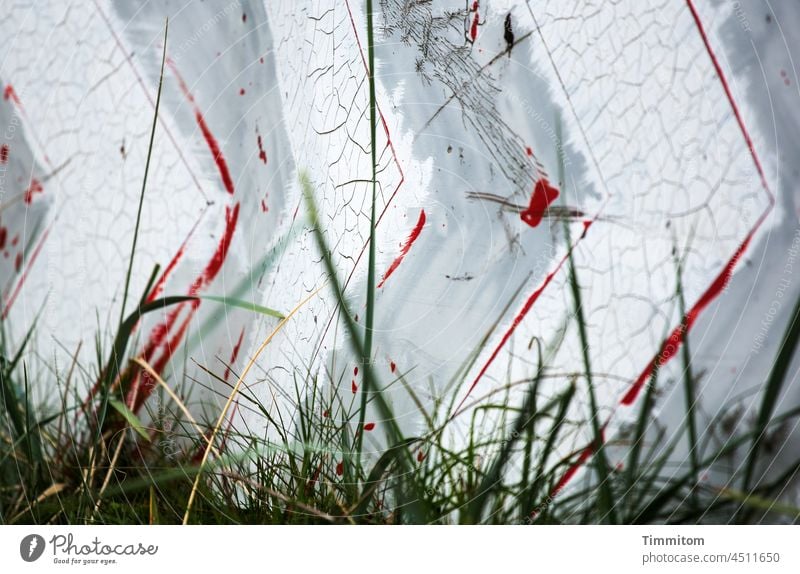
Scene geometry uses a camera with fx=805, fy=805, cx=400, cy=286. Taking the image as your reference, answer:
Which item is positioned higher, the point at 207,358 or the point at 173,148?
the point at 173,148

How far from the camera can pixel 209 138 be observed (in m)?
0.43

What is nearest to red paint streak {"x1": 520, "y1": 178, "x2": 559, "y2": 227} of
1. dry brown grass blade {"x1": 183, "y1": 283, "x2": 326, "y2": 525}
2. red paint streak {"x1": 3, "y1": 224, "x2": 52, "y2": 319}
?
dry brown grass blade {"x1": 183, "y1": 283, "x2": 326, "y2": 525}

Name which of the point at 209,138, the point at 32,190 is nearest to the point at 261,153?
the point at 209,138

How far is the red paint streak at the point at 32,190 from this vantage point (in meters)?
0.46

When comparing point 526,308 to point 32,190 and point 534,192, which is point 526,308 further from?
point 32,190

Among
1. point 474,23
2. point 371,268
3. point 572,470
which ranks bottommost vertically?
point 572,470

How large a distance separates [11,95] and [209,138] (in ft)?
0.41

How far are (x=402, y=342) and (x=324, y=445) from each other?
0.06 m

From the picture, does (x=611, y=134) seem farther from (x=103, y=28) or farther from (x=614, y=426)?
(x=103, y=28)

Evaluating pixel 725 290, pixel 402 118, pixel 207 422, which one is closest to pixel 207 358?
pixel 207 422

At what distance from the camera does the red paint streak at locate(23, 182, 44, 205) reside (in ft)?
1.51

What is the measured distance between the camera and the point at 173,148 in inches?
17.3

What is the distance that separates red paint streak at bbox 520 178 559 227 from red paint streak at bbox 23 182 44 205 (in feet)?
0.91

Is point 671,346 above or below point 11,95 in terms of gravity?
below
